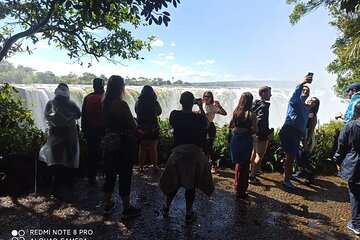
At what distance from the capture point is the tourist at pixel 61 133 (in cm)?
464

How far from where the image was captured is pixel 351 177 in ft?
12.8

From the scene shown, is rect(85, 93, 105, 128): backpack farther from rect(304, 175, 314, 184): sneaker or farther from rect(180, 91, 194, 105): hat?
rect(304, 175, 314, 184): sneaker

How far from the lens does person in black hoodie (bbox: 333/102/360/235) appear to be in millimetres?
3848

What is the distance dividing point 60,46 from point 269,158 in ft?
17.1

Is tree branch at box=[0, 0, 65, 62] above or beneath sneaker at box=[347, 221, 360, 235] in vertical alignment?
above

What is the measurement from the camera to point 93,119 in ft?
16.1

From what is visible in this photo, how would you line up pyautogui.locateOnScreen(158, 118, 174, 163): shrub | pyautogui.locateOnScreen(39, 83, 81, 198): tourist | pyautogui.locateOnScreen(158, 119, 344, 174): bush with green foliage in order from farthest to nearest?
pyautogui.locateOnScreen(158, 118, 174, 163): shrub → pyautogui.locateOnScreen(158, 119, 344, 174): bush with green foliage → pyautogui.locateOnScreen(39, 83, 81, 198): tourist

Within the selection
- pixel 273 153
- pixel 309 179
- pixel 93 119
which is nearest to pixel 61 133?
pixel 93 119

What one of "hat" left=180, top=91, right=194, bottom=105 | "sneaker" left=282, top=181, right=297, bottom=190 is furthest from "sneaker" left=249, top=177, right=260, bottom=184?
"hat" left=180, top=91, right=194, bottom=105

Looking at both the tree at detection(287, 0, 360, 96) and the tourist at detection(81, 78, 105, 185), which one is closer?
the tourist at detection(81, 78, 105, 185)

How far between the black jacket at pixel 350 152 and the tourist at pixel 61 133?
3623 millimetres

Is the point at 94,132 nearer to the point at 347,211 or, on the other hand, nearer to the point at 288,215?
the point at 288,215

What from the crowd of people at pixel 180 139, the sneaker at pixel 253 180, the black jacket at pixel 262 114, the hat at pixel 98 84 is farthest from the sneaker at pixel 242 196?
the hat at pixel 98 84

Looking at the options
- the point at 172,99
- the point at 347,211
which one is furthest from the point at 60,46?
the point at 172,99
